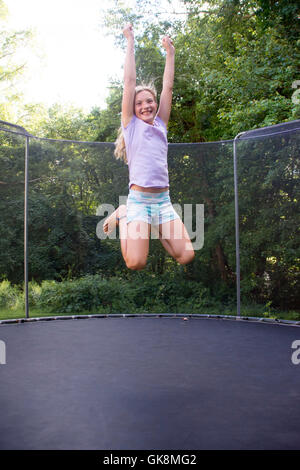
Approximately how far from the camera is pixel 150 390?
1976 mm

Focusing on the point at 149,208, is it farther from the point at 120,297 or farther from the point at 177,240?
the point at 120,297

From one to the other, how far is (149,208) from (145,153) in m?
0.29

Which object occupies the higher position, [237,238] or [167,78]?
[167,78]

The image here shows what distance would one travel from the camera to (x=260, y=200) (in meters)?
4.36

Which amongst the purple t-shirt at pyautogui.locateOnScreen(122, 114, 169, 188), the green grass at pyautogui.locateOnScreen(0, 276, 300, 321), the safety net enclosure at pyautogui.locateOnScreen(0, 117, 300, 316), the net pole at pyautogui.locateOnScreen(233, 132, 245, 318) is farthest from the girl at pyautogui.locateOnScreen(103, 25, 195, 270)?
the green grass at pyautogui.locateOnScreen(0, 276, 300, 321)

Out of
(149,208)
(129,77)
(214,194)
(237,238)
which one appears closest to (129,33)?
(129,77)

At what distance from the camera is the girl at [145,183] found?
2182 mm

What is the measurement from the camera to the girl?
2182 millimetres

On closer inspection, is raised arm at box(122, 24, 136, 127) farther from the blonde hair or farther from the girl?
the blonde hair

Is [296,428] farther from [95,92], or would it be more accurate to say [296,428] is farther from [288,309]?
[95,92]

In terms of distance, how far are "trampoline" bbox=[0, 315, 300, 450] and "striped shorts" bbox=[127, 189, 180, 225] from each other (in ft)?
2.54

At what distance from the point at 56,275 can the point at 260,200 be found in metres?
2.18

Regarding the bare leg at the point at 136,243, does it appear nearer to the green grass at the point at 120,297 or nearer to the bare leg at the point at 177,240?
the bare leg at the point at 177,240

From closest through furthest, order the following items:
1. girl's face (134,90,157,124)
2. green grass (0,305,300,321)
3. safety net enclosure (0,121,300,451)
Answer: safety net enclosure (0,121,300,451) < girl's face (134,90,157,124) < green grass (0,305,300,321)
